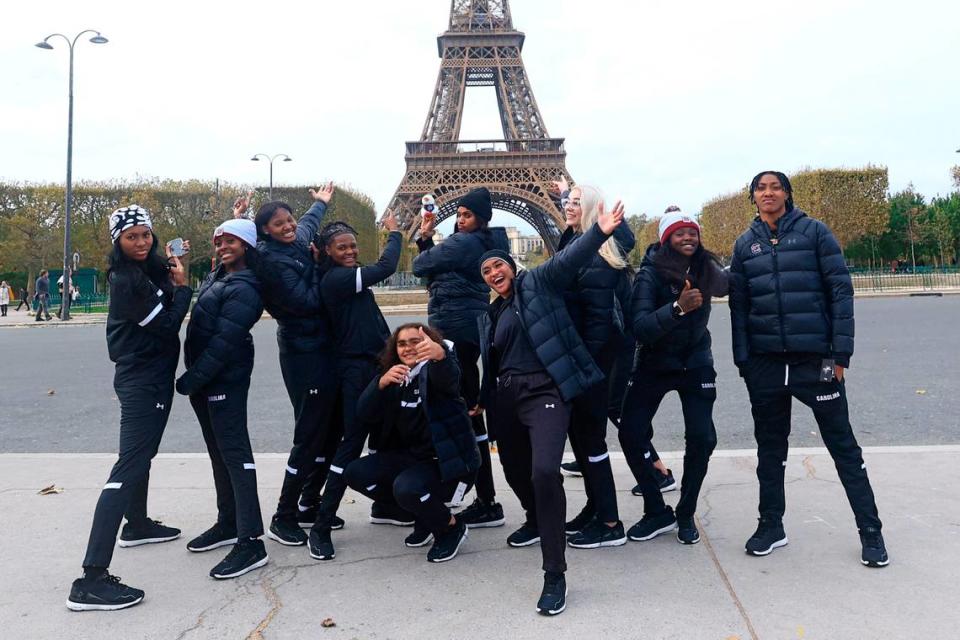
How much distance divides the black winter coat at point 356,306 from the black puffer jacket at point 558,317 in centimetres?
85

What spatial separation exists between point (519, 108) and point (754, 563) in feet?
132

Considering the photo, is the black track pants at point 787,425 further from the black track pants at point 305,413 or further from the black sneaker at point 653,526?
the black track pants at point 305,413

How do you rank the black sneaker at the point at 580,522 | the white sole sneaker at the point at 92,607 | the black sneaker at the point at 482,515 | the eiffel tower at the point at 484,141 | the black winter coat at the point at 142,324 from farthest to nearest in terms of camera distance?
1. the eiffel tower at the point at 484,141
2. the black sneaker at the point at 482,515
3. the black sneaker at the point at 580,522
4. the black winter coat at the point at 142,324
5. the white sole sneaker at the point at 92,607

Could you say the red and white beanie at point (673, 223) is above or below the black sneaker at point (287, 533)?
above

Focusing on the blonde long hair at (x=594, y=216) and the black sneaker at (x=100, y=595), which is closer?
the black sneaker at (x=100, y=595)

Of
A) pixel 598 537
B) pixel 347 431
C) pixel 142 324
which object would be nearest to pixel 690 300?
pixel 598 537

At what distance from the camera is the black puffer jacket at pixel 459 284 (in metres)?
4.06

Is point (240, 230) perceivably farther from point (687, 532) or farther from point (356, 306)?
point (687, 532)

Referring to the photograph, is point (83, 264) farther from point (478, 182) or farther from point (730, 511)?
point (730, 511)

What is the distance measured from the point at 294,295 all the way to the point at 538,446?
5.12ft

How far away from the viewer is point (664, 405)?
7.32 m

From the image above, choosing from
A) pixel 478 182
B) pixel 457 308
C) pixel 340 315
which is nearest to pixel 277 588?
pixel 340 315

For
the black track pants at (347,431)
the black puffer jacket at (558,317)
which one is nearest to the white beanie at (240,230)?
the black track pants at (347,431)

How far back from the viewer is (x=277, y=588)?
10.1ft
